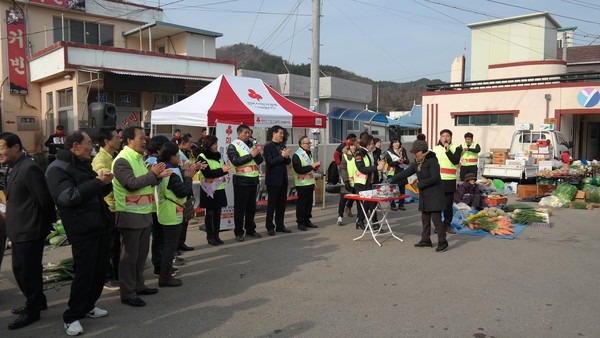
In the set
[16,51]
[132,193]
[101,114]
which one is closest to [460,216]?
[132,193]

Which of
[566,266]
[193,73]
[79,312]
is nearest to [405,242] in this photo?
[566,266]

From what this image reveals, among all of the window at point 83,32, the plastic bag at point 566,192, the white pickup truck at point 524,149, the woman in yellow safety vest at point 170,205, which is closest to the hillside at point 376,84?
the window at point 83,32

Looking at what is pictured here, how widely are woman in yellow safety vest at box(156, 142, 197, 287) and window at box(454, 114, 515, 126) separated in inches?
838

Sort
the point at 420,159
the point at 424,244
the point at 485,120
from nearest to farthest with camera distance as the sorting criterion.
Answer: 1. the point at 420,159
2. the point at 424,244
3. the point at 485,120

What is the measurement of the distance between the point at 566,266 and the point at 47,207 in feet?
21.2

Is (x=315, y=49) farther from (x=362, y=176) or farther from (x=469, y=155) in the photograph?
(x=362, y=176)

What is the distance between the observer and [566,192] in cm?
1184

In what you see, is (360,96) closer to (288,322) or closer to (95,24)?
(95,24)

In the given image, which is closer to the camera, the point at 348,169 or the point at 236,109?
the point at 348,169

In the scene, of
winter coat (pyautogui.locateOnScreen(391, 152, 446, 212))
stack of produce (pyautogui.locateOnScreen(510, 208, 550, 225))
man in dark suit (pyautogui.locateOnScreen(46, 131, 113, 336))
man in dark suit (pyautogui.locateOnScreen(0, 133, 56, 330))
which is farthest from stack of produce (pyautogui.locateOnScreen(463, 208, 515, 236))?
man in dark suit (pyautogui.locateOnScreen(0, 133, 56, 330))

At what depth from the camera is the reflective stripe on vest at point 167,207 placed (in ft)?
17.1

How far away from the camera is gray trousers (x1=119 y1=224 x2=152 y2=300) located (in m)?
4.71

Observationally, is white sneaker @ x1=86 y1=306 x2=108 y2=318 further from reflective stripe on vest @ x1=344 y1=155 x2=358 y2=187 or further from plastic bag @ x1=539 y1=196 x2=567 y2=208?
plastic bag @ x1=539 y1=196 x2=567 y2=208

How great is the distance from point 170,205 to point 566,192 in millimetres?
10691
